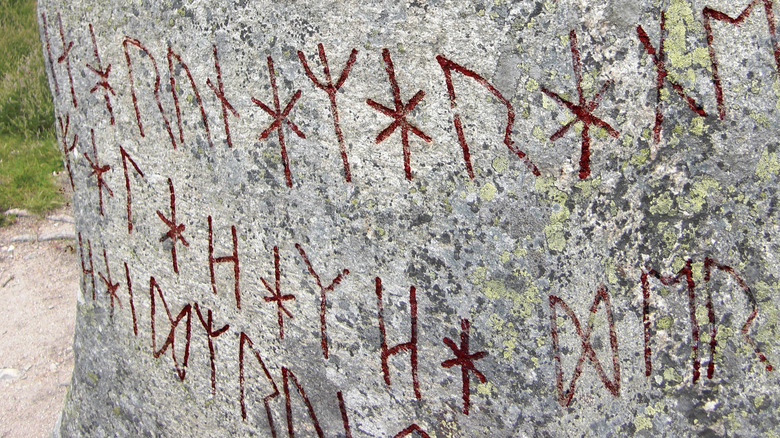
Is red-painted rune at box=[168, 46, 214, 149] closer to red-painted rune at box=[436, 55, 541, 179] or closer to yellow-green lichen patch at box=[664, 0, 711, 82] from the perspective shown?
red-painted rune at box=[436, 55, 541, 179]

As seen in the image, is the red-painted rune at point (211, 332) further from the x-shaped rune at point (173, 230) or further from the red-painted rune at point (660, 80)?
the red-painted rune at point (660, 80)

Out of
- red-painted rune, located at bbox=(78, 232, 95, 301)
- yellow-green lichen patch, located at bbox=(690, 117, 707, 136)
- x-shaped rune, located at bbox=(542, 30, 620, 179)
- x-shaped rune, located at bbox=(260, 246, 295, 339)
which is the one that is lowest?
x-shaped rune, located at bbox=(260, 246, 295, 339)

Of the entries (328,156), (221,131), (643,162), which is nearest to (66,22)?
(221,131)

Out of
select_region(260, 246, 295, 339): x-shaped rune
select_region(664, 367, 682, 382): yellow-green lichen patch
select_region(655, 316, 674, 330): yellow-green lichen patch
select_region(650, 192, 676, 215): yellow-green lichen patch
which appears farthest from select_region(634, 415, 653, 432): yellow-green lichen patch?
select_region(260, 246, 295, 339): x-shaped rune

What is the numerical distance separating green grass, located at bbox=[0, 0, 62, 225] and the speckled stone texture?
3986 mm

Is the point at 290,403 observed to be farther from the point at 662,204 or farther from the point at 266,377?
the point at 662,204

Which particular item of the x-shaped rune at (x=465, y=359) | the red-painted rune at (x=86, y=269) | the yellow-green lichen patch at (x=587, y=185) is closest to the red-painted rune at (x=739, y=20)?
the yellow-green lichen patch at (x=587, y=185)

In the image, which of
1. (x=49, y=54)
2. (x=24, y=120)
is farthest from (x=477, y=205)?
(x=24, y=120)

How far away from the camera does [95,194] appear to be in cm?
229

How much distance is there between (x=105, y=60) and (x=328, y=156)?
A: 3.11 ft

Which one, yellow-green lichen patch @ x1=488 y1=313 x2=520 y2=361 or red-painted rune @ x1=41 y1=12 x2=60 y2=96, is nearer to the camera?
yellow-green lichen patch @ x1=488 y1=313 x2=520 y2=361

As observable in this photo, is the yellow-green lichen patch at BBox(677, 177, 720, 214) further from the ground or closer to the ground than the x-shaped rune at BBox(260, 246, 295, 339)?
further from the ground

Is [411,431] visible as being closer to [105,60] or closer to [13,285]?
[105,60]

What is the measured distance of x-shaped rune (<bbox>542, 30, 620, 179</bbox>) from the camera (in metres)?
1.41
